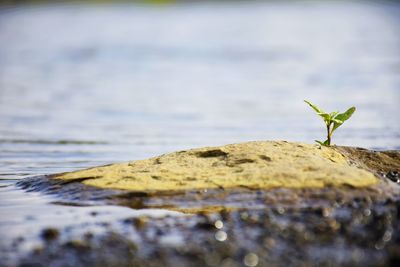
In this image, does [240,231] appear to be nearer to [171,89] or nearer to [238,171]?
[238,171]

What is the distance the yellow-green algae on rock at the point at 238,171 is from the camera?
243 inches

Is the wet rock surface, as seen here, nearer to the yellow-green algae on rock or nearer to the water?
the yellow-green algae on rock

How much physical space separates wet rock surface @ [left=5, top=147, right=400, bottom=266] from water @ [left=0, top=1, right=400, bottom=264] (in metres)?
0.39

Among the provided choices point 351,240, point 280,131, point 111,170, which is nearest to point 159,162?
point 111,170

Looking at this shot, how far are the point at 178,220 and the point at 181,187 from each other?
2.06ft

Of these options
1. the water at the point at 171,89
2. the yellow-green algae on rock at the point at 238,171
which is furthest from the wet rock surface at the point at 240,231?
the water at the point at 171,89

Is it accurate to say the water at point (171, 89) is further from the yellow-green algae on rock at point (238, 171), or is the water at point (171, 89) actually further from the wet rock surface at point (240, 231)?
the yellow-green algae on rock at point (238, 171)

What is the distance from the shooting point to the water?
10766 millimetres

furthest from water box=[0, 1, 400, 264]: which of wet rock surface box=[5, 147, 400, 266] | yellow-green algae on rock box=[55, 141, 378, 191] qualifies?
yellow-green algae on rock box=[55, 141, 378, 191]

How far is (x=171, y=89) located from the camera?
19453 millimetres

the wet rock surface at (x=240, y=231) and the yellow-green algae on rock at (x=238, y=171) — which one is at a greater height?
the yellow-green algae on rock at (x=238, y=171)

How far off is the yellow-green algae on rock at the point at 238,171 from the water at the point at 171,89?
544 mm

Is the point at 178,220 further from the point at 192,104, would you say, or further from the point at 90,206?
the point at 192,104

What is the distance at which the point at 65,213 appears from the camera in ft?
19.7
